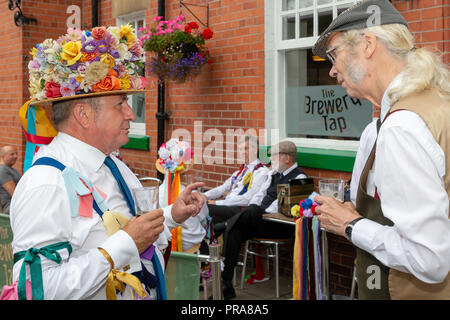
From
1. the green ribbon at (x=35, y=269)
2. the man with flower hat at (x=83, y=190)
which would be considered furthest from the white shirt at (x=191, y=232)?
the green ribbon at (x=35, y=269)

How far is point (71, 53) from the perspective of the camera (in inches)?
86.1

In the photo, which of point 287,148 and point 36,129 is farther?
point 287,148

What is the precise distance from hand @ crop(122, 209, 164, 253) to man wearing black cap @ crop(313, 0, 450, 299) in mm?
705

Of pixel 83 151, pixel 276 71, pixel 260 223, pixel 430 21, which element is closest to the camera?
pixel 83 151

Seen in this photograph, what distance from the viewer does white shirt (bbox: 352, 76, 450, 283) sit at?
1.72m

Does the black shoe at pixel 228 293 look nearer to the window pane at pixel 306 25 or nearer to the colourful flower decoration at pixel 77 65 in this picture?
the window pane at pixel 306 25

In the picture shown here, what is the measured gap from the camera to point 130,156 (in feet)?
27.3

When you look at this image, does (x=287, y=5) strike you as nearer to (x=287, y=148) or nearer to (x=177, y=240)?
(x=287, y=148)

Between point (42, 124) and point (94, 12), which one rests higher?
point (94, 12)

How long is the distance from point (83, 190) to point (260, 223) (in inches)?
153

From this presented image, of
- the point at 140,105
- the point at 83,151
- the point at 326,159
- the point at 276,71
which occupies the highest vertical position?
the point at 276,71

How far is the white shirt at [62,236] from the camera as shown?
1837mm

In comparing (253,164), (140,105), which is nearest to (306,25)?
(253,164)

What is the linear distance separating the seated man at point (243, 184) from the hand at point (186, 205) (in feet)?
11.4
